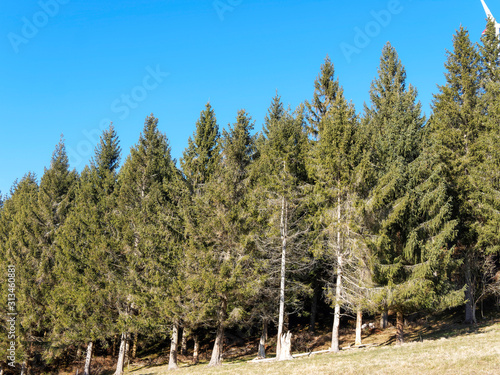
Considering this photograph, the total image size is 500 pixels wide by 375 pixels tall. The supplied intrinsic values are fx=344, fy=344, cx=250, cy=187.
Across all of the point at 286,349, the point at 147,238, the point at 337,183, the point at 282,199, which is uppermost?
the point at 337,183

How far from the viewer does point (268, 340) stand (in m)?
26.2

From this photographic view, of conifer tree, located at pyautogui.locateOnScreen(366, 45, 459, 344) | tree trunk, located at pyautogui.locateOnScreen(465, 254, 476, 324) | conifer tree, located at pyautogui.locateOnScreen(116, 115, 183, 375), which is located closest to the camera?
conifer tree, located at pyautogui.locateOnScreen(366, 45, 459, 344)

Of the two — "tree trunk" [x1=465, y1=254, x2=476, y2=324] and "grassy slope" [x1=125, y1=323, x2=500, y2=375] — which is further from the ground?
"tree trunk" [x1=465, y1=254, x2=476, y2=324]

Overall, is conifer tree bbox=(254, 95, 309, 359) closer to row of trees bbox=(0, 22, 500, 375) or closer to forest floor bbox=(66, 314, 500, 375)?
row of trees bbox=(0, 22, 500, 375)

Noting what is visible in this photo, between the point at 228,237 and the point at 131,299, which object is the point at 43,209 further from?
the point at 228,237

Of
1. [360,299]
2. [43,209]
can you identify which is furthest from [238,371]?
[43,209]

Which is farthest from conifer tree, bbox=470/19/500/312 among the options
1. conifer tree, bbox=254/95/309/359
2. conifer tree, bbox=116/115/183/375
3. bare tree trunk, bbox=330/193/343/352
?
conifer tree, bbox=116/115/183/375

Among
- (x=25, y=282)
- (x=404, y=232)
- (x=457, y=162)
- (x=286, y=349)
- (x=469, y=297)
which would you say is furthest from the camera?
(x=25, y=282)

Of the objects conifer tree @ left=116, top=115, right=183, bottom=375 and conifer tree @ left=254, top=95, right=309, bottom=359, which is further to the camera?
conifer tree @ left=116, top=115, right=183, bottom=375

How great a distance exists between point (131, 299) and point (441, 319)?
21.5 meters

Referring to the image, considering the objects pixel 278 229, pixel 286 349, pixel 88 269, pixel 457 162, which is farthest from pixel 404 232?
pixel 88 269

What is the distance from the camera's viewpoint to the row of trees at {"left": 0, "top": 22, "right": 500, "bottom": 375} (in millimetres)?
17812

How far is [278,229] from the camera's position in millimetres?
19219

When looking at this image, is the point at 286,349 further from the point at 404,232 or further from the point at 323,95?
the point at 323,95
